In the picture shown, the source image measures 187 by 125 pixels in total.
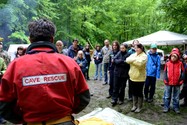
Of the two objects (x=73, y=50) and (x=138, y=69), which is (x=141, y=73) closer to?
(x=138, y=69)

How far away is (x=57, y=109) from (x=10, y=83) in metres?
0.39

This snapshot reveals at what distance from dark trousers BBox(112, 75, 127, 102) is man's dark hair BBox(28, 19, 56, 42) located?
16.1 feet

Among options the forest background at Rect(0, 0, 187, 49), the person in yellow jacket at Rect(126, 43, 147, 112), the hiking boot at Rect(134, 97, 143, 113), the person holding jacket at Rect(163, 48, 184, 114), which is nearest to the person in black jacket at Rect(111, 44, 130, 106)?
the person in yellow jacket at Rect(126, 43, 147, 112)

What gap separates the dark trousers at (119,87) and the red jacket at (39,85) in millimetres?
4944

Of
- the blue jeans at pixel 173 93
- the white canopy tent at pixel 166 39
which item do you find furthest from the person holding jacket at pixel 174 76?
the white canopy tent at pixel 166 39

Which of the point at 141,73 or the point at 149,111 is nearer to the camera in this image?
the point at 141,73

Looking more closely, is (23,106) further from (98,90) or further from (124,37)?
(124,37)

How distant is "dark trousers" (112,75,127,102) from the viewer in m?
6.83

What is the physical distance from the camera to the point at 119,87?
6.96m

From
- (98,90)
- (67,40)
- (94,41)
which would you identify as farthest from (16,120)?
(94,41)

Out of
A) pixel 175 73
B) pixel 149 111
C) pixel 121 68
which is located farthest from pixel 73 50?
pixel 175 73

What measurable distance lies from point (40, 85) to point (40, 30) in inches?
17.4

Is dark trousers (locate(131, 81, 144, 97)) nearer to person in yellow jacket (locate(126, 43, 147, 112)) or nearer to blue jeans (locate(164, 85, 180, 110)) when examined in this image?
person in yellow jacket (locate(126, 43, 147, 112))

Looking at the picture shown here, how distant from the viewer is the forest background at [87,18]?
17.7 metres
